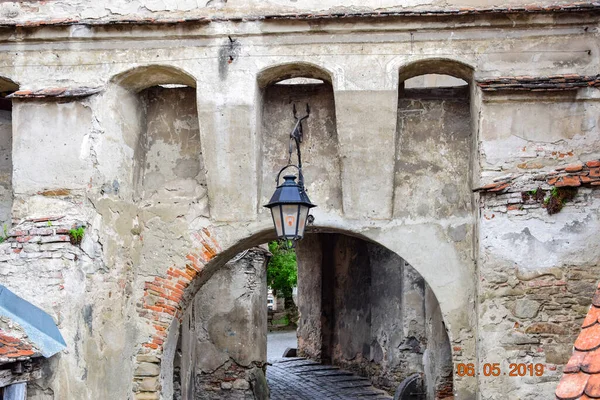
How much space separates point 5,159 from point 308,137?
323 cm

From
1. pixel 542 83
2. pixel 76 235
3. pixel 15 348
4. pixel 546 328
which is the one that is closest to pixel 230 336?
pixel 76 235

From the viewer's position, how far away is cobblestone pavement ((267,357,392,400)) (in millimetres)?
13797

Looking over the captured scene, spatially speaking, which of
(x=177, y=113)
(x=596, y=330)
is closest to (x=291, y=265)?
(x=177, y=113)

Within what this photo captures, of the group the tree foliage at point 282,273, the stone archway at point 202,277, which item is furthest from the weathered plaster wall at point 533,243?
the tree foliage at point 282,273

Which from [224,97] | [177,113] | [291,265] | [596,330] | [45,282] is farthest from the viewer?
[291,265]

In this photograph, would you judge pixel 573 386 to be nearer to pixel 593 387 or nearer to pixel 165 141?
pixel 593 387

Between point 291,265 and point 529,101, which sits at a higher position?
point 529,101

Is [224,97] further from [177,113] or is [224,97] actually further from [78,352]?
[78,352]

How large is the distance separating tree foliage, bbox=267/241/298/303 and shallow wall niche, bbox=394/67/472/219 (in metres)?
17.4

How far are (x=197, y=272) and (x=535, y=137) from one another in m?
3.43

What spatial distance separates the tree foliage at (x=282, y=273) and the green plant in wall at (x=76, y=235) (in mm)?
18030

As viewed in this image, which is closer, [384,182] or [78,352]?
[78,352]

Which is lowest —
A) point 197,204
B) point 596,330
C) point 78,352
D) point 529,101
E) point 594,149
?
point 78,352

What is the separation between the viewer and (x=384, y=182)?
7.35m
